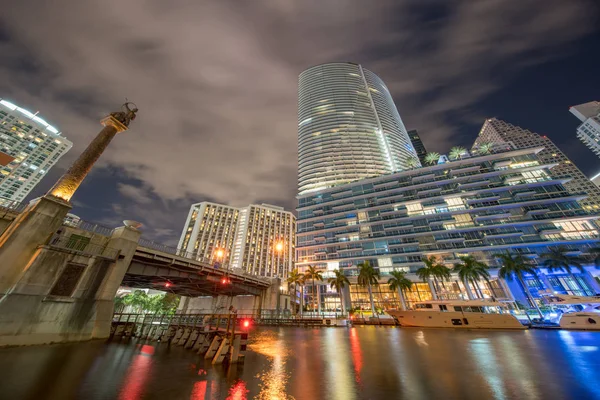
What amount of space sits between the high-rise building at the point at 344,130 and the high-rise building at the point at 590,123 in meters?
97.1

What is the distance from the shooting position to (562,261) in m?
Answer: 49.0

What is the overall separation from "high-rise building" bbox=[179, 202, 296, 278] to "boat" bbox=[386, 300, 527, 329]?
97.7 meters

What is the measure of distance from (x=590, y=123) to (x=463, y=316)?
175750 mm

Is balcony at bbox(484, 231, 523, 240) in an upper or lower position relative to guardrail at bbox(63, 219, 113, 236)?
upper

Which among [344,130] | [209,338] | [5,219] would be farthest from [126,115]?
[344,130]

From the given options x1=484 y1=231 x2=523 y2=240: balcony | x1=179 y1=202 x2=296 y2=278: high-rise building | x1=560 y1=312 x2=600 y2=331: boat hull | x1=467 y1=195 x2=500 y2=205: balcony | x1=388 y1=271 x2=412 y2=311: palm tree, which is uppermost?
x1=179 y1=202 x2=296 y2=278: high-rise building

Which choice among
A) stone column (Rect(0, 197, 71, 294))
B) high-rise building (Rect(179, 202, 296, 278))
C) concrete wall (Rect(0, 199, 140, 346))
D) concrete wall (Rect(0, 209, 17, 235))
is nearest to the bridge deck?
concrete wall (Rect(0, 199, 140, 346))

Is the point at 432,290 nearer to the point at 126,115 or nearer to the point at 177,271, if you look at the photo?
the point at 177,271

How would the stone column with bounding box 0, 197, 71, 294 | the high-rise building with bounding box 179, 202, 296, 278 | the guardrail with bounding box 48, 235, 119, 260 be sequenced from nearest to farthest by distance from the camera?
the stone column with bounding box 0, 197, 71, 294 < the guardrail with bounding box 48, 235, 119, 260 < the high-rise building with bounding box 179, 202, 296, 278

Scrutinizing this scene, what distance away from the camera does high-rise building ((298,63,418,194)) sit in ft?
354

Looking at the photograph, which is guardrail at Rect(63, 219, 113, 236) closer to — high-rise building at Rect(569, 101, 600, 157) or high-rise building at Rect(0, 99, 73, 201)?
high-rise building at Rect(0, 99, 73, 201)

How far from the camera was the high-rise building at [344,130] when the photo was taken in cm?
10800

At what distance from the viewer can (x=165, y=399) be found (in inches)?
254

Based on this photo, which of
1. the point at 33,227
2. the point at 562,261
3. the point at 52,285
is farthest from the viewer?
the point at 562,261
